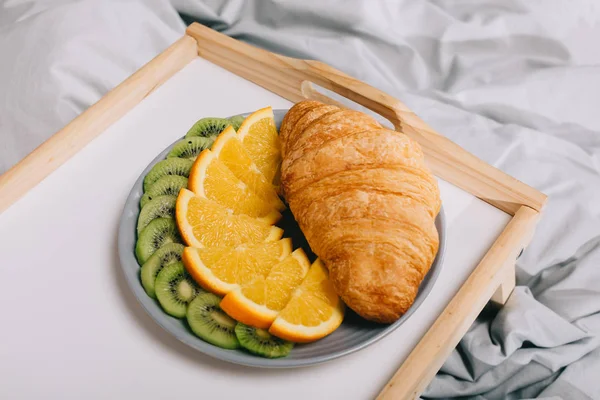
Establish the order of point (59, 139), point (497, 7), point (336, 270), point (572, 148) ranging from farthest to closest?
point (497, 7) < point (572, 148) < point (59, 139) < point (336, 270)

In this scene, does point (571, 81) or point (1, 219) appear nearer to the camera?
point (1, 219)

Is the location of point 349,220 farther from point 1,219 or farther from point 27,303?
point 1,219

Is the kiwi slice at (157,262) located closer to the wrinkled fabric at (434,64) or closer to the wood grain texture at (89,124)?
the wood grain texture at (89,124)

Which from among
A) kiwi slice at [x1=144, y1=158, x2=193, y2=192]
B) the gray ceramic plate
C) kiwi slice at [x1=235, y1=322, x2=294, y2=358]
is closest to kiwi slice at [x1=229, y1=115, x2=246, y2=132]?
kiwi slice at [x1=144, y1=158, x2=193, y2=192]

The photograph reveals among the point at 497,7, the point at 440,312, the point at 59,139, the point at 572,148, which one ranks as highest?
the point at 59,139

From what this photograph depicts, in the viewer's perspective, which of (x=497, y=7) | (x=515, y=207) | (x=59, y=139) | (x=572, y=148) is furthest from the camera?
(x=497, y=7)

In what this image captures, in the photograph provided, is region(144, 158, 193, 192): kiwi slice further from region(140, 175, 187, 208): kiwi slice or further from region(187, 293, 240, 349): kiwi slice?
region(187, 293, 240, 349): kiwi slice

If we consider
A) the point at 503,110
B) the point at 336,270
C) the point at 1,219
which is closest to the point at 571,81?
the point at 503,110

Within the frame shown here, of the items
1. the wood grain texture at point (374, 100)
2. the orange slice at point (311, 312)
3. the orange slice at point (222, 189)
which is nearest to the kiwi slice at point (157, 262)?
the orange slice at point (222, 189)
